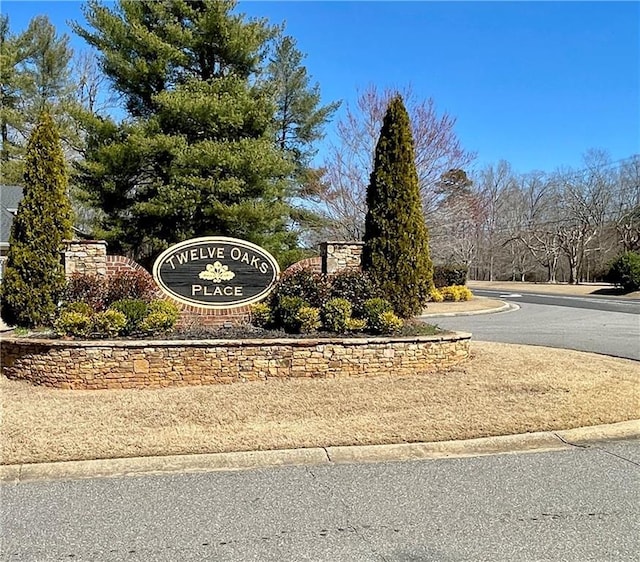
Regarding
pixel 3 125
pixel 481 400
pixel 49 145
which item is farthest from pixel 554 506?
pixel 3 125

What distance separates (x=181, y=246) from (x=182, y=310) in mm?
1013

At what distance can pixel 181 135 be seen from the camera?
13812 millimetres

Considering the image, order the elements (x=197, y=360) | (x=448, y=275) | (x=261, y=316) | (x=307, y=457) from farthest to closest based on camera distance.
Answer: (x=448, y=275) → (x=261, y=316) → (x=197, y=360) → (x=307, y=457)

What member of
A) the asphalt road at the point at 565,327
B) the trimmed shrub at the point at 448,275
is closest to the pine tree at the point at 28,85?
the trimmed shrub at the point at 448,275

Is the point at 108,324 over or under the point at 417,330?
over

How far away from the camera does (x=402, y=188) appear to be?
9008 millimetres

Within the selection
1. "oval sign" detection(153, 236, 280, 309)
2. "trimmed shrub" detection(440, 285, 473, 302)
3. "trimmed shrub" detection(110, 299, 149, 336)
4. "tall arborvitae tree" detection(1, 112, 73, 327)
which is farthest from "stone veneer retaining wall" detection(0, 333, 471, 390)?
"trimmed shrub" detection(440, 285, 473, 302)

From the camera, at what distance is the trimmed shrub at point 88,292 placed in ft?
25.9

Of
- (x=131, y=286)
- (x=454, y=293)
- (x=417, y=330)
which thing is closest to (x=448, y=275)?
→ (x=454, y=293)

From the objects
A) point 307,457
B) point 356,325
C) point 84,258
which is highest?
point 84,258

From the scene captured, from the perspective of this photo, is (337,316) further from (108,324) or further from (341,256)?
(108,324)

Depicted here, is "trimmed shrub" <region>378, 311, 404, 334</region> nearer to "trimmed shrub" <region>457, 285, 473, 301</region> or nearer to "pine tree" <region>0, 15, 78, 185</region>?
"trimmed shrub" <region>457, 285, 473, 301</region>

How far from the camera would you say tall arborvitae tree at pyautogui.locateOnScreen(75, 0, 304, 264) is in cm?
1348

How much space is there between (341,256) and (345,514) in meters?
6.10
